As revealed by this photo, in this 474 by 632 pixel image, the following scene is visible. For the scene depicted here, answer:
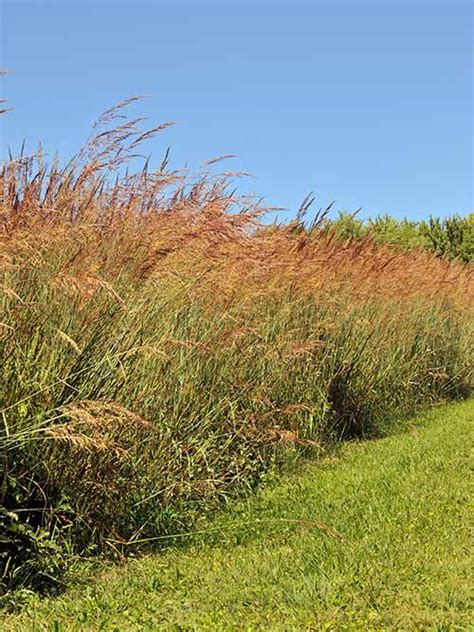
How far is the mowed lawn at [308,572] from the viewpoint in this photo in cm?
381

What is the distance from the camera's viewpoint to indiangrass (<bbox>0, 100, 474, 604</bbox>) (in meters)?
4.38

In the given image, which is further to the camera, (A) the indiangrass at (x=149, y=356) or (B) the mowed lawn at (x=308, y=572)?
(A) the indiangrass at (x=149, y=356)

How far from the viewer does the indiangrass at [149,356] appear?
4383 millimetres

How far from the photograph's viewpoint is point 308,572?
430 centimetres

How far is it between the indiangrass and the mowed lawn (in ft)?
1.16

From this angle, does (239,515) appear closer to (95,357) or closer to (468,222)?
(95,357)

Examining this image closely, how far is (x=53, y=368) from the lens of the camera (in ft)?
14.7

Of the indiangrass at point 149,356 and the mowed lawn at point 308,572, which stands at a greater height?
the indiangrass at point 149,356

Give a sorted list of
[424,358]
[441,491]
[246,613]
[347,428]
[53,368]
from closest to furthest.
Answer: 1. [246,613]
2. [53,368]
3. [441,491]
4. [347,428]
5. [424,358]

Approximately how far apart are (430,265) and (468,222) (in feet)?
41.7

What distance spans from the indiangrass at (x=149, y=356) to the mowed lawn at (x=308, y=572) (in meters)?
0.35

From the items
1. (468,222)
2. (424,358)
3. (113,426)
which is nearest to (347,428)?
(424,358)

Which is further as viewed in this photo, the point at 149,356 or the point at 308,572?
the point at 149,356

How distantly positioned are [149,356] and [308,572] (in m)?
1.56
